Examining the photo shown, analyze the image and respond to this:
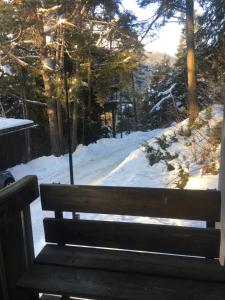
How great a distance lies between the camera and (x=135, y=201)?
303 centimetres

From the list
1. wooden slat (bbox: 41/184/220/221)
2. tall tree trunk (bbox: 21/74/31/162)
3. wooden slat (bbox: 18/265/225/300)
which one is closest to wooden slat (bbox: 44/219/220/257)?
wooden slat (bbox: 41/184/220/221)

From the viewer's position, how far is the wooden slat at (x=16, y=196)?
251 centimetres

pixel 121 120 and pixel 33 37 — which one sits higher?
pixel 33 37

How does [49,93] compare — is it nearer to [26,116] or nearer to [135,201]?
[26,116]

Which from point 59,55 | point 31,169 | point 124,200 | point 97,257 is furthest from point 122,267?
point 59,55

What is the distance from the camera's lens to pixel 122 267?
9.45 ft

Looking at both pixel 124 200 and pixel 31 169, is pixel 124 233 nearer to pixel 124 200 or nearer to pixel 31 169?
pixel 124 200

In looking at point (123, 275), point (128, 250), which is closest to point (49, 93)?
point (128, 250)

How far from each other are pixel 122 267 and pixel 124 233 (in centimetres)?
27

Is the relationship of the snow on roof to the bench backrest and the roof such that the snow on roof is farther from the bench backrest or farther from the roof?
the bench backrest

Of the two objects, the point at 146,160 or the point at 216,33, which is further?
the point at 216,33

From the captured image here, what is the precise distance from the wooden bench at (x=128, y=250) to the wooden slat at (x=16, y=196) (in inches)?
8.3

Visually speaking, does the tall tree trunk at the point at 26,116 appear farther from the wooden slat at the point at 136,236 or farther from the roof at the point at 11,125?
the wooden slat at the point at 136,236

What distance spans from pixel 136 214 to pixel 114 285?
0.60 m
